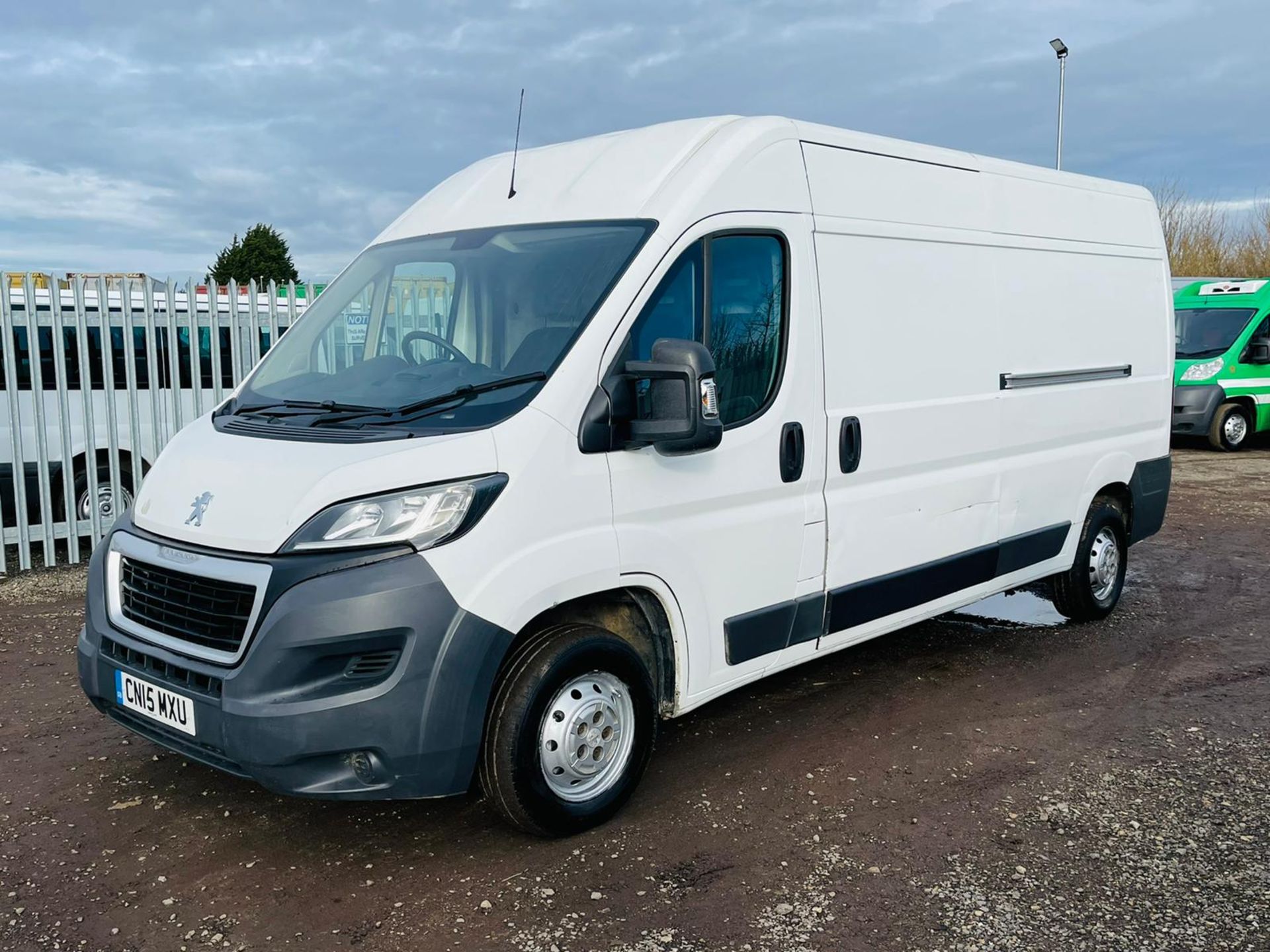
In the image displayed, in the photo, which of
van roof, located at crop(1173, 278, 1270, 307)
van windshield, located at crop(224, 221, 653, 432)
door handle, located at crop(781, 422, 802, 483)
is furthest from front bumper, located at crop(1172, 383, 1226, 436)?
van windshield, located at crop(224, 221, 653, 432)

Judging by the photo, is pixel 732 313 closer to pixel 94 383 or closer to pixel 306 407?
pixel 306 407

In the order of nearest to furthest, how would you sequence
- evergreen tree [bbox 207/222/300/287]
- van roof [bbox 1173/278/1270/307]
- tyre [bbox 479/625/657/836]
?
1. tyre [bbox 479/625/657/836]
2. van roof [bbox 1173/278/1270/307]
3. evergreen tree [bbox 207/222/300/287]

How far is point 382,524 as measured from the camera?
134 inches

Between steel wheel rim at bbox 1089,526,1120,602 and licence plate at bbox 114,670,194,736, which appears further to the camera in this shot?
steel wheel rim at bbox 1089,526,1120,602

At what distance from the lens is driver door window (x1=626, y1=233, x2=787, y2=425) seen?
4.02 m

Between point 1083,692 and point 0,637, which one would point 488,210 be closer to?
point 1083,692

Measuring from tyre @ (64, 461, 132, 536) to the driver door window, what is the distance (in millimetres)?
5958

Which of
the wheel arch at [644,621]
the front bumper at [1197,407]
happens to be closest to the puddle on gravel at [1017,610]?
the wheel arch at [644,621]

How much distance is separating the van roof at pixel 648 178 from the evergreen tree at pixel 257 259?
3439 cm

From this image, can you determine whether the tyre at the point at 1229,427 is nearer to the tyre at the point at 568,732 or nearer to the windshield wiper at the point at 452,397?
the tyre at the point at 568,732

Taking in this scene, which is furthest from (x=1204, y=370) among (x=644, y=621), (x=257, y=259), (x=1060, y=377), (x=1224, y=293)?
(x=257, y=259)

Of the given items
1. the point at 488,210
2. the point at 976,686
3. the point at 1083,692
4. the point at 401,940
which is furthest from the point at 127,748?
the point at 1083,692

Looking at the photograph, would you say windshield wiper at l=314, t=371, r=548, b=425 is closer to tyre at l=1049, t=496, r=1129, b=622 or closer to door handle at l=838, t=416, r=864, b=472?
door handle at l=838, t=416, r=864, b=472

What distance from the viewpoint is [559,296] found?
3.99 m
